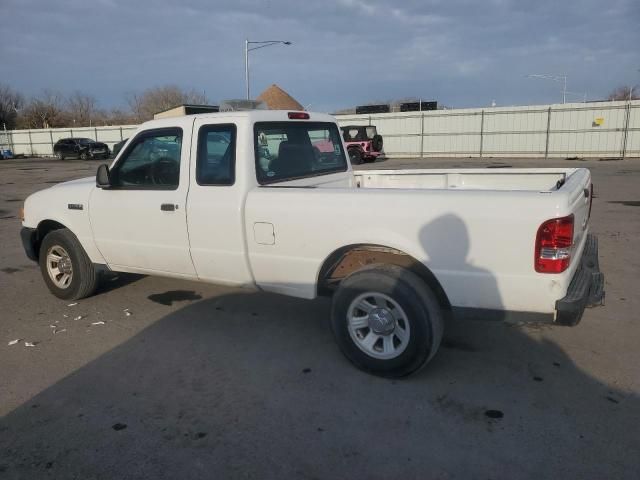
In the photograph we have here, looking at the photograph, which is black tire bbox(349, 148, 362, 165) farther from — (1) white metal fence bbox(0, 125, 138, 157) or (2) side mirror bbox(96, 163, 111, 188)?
(1) white metal fence bbox(0, 125, 138, 157)

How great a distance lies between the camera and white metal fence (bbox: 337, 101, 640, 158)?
80.4 feet

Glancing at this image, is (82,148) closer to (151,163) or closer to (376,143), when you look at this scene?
(376,143)

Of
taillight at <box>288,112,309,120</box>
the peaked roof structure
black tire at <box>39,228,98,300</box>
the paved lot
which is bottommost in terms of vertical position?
the paved lot

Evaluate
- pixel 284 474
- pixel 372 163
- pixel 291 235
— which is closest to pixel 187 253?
pixel 291 235

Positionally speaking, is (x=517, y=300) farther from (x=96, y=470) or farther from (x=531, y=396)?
(x=96, y=470)

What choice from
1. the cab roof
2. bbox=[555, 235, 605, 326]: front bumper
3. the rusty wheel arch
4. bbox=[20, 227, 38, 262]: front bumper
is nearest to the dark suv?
bbox=[20, 227, 38, 262]: front bumper

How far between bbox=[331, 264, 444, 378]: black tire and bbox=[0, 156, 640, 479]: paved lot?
0.44ft

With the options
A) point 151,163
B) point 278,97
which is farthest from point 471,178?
point 278,97

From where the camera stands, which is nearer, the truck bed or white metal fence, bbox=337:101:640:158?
the truck bed

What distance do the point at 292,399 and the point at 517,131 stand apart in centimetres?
2663

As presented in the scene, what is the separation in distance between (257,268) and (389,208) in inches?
48.0

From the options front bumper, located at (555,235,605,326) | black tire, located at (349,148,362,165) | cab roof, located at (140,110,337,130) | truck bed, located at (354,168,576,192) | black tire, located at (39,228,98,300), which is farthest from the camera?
black tire, located at (349,148,362,165)

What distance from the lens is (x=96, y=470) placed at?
2.64m

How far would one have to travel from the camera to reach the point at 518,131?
26.7 m
